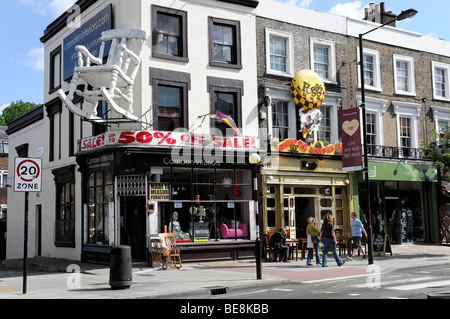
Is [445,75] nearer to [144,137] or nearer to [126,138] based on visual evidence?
[144,137]

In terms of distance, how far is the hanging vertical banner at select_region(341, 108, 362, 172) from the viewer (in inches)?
773

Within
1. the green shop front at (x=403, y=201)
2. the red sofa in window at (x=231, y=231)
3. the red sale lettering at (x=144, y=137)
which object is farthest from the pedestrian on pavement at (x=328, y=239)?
the green shop front at (x=403, y=201)

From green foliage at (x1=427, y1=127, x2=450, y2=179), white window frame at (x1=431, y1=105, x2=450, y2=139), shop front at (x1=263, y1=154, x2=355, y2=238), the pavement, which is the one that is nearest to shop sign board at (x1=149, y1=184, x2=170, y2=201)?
the pavement

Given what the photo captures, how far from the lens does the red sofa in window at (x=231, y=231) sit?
66.0ft

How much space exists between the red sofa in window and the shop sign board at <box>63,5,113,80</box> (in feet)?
26.1

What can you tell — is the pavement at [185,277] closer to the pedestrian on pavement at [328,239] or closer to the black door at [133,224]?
the pedestrian on pavement at [328,239]

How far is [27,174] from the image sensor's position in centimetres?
1264

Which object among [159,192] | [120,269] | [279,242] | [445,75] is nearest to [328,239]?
[279,242]

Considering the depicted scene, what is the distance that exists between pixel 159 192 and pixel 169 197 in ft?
1.41

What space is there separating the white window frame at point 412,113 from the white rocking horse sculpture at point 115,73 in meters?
13.8

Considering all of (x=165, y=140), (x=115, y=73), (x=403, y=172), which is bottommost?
(x=403, y=172)

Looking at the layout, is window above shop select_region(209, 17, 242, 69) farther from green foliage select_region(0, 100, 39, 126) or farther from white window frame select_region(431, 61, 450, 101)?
green foliage select_region(0, 100, 39, 126)

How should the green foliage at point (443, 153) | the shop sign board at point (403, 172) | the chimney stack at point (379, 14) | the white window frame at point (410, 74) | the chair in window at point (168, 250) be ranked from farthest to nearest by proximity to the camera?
1. the chimney stack at point (379, 14)
2. the white window frame at point (410, 74)
3. the shop sign board at point (403, 172)
4. the green foliage at point (443, 153)
5. the chair in window at point (168, 250)

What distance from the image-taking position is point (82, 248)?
20844 millimetres
